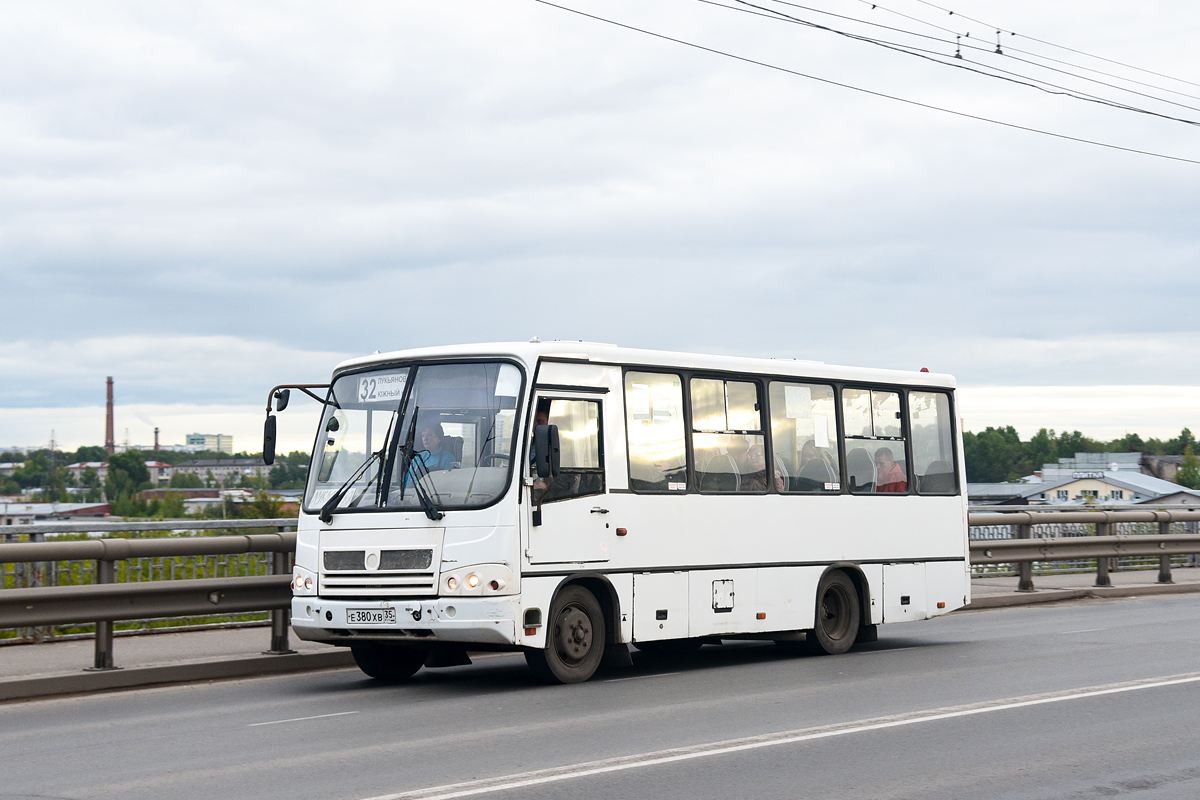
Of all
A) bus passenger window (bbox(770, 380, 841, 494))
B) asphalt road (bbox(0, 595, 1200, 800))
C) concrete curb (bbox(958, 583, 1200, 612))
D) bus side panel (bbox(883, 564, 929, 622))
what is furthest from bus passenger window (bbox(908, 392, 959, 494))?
concrete curb (bbox(958, 583, 1200, 612))

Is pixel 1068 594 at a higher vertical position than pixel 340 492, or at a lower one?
lower

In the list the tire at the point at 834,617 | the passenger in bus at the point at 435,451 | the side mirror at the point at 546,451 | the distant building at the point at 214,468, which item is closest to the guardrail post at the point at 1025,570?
the tire at the point at 834,617

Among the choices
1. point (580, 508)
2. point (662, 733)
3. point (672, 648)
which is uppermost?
point (580, 508)

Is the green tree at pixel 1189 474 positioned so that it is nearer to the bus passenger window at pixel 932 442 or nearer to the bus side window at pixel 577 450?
the bus passenger window at pixel 932 442

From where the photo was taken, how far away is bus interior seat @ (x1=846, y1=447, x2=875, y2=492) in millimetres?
14805

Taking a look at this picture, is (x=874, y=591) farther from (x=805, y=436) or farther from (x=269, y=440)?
(x=269, y=440)

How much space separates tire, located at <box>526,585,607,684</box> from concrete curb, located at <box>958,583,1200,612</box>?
371 inches

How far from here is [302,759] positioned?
323 inches

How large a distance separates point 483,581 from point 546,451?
114cm

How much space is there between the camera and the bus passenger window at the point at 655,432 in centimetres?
1252

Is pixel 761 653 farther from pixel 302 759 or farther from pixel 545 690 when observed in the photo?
pixel 302 759

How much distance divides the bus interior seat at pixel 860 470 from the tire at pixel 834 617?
37.2 inches

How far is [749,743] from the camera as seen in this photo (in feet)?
28.2

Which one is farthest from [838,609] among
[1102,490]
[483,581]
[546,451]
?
[1102,490]
